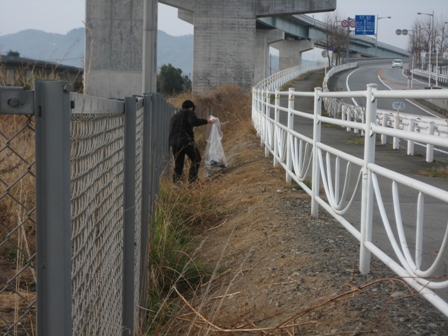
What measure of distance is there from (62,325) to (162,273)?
12.6 feet

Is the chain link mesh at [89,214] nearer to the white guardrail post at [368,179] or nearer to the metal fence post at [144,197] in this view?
the metal fence post at [144,197]

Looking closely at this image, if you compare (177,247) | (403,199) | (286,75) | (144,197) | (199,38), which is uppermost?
(199,38)

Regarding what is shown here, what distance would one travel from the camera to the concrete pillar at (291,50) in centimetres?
7819

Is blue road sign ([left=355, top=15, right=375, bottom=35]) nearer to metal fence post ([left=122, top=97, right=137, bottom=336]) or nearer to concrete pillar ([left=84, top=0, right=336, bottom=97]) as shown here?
concrete pillar ([left=84, top=0, right=336, bottom=97])

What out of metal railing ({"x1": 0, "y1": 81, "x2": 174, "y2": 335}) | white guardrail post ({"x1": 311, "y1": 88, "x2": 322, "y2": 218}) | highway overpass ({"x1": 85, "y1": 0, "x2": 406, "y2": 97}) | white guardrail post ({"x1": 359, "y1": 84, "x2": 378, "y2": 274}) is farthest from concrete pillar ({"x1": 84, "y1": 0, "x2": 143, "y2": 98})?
metal railing ({"x1": 0, "y1": 81, "x2": 174, "y2": 335})

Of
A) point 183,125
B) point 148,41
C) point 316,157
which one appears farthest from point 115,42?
point 316,157

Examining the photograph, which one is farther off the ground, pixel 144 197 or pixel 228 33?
pixel 228 33

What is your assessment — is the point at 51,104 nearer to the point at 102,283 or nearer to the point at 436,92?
the point at 102,283

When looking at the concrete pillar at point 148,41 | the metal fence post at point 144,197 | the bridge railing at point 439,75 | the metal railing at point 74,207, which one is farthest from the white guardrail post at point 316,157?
the bridge railing at point 439,75

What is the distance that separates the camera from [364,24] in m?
85.9

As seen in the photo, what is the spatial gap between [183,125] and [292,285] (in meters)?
7.47

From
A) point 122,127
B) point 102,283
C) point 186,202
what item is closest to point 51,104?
point 102,283

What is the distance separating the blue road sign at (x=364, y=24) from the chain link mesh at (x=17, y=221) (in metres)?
84.8

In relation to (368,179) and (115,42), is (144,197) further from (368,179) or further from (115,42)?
(115,42)
